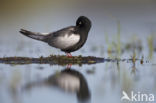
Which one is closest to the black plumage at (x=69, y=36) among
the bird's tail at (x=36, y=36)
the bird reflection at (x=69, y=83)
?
the bird's tail at (x=36, y=36)

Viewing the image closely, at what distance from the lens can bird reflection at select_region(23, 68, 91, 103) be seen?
58.1 inches

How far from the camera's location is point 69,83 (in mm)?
1583

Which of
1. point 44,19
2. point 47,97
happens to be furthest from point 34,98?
point 44,19

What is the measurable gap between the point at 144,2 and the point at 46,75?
0.96 metres

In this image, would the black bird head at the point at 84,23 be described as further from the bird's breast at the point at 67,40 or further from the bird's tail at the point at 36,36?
the bird's tail at the point at 36,36

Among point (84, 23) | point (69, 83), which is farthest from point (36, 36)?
point (69, 83)

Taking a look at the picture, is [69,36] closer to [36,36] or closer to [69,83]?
[36,36]

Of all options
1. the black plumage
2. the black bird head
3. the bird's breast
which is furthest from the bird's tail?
the black bird head

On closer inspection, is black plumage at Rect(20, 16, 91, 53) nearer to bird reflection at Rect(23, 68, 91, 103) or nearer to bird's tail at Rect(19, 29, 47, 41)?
bird's tail at Rect(19, 29, 47, 41)

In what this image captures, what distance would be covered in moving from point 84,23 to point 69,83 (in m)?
0.48

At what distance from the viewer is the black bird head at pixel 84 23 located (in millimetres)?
1869

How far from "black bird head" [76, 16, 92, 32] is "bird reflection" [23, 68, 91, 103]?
338 mm

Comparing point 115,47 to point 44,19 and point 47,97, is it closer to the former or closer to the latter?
point 44,19

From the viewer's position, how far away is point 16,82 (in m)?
1.63
